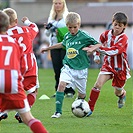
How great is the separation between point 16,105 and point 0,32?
914mm

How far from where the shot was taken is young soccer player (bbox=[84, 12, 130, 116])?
1116cm

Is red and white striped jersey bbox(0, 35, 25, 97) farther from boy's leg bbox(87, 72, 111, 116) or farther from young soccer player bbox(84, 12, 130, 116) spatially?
boy's leg bbox(87, 72, 111, 116)

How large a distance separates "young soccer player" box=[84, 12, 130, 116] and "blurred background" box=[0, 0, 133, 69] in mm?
27417

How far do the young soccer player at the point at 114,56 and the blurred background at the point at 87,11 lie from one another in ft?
90.0

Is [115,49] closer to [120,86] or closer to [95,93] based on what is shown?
[95,93]

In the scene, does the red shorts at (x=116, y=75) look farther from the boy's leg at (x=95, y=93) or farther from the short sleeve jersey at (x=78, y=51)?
the short sleeve jersey at (x=78, y=51)

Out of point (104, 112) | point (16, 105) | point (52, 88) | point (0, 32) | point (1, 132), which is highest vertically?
point (0, 32)

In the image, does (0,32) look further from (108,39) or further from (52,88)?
(52,88)

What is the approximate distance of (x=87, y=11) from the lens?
52094 mm

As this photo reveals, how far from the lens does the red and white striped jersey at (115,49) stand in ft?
36.6

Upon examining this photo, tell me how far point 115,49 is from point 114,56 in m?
0.38

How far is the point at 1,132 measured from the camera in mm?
9156

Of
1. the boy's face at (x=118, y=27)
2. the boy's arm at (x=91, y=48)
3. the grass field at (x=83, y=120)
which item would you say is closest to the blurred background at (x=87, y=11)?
the grass field at (x=83, y=120)

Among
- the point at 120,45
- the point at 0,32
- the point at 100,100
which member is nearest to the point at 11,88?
the point at 0,32
